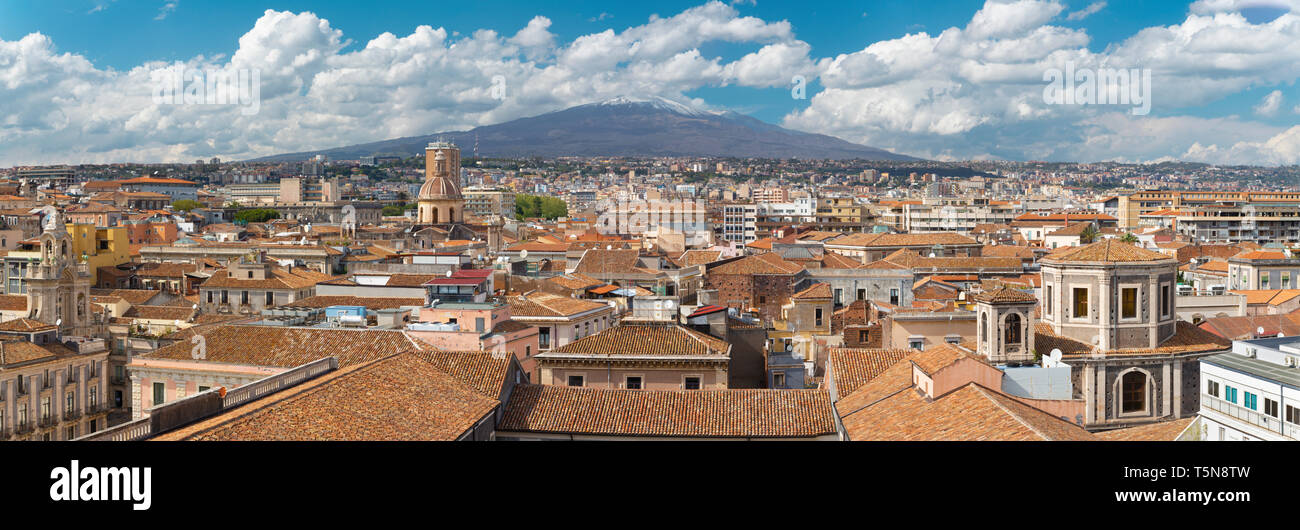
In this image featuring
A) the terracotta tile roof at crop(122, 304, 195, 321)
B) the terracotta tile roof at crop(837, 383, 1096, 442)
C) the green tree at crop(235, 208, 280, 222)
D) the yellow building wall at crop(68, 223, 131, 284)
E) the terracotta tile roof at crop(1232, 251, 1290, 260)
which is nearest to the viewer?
the terracotta tile roof at crop(837, 383, 1096, 442)

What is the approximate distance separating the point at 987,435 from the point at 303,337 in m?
7.84

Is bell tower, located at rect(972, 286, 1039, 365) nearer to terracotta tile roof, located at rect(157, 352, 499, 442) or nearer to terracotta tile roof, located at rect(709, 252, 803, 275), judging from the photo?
terracotta tile roof, located at rect(157, 352, 499, 442)

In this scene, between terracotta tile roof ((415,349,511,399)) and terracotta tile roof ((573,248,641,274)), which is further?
terracotta tile roof ((573,248,641,274))

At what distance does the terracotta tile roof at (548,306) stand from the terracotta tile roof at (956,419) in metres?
6.08

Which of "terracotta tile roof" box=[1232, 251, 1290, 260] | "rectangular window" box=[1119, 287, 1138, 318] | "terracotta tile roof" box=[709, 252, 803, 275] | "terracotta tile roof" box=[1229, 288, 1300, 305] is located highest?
"terracotta tile roof" box=[1232, 251, 1290, 260]

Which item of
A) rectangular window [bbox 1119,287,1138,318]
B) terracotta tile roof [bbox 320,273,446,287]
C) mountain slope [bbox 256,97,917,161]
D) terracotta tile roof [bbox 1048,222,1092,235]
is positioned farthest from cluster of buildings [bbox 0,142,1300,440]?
terracotta tile roof [bbox 1048,222,1092,235]

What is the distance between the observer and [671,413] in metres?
9.02

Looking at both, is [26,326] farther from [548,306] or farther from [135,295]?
[548,306]

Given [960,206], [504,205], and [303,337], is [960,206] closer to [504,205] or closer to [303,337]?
[504,205]

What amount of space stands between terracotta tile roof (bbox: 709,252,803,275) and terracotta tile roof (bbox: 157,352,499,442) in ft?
38.3

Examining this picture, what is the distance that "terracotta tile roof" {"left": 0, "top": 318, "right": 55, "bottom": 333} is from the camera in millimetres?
15336

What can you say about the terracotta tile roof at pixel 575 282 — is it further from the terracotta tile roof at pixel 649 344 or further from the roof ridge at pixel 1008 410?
the roof ridge at pixel 1008 410
